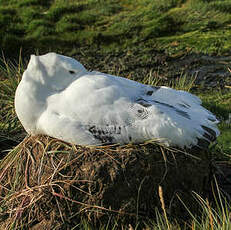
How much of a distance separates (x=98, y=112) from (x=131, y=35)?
756cm

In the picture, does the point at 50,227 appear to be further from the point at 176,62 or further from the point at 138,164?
the point at 176,62

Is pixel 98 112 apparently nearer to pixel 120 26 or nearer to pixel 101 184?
pixel 101 184

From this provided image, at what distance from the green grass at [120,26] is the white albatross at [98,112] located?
6.13 m

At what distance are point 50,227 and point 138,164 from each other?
79 cm

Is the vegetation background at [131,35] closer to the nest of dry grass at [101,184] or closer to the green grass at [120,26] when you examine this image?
the green grass at [120,26]

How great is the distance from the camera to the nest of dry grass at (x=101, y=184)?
284 cm

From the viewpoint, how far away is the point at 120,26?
10.5 meters

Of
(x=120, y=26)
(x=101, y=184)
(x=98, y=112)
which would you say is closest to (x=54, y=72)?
(x=98, y=112)

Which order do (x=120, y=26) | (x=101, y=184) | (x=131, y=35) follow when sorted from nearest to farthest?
(x=101, y=184) → (x=131, y=35) → (x=120, y=26)

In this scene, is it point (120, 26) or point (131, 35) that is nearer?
point (131, 35)

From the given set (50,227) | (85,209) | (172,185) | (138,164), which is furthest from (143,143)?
(50,227)

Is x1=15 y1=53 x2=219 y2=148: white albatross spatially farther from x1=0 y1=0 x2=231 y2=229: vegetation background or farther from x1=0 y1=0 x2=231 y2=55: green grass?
x1=0 y1=0 x2=231 y2=55: green grass

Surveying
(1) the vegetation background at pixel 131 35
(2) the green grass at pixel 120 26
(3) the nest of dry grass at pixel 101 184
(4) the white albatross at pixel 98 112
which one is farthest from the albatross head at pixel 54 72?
(2) the green grass at pixel 120 26

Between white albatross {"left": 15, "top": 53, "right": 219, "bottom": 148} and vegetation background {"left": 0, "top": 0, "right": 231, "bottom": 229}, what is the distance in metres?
4.16
